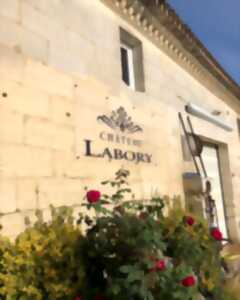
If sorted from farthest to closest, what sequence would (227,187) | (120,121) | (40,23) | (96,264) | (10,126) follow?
(227,187), (120,121), (40,23), (10,126), (96,264)

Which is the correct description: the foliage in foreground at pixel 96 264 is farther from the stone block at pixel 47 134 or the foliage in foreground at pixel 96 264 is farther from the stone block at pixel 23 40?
the stone block at pixel 23 40

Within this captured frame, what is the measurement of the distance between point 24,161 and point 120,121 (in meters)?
1.58

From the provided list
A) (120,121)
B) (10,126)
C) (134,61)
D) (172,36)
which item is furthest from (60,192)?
(172,36)

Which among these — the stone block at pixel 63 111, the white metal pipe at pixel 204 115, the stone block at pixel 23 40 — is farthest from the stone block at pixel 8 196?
the white metal pipe at pixel 204 115

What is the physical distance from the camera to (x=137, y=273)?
2424mm

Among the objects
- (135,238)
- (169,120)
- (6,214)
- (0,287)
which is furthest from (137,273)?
(169,120)

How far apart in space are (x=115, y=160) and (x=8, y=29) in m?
1.79

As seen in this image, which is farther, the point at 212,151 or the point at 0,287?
the point at 212,151

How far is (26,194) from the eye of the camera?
301 centimetres

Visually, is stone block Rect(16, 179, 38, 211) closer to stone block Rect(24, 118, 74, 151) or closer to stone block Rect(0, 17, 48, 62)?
stone block Rect(24, 118, 74, 151)

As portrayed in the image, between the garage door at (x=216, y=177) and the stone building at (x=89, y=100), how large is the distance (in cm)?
95

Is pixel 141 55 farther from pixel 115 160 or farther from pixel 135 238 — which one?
pixel 135 238

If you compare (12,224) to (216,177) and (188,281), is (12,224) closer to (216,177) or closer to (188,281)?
(188,281)

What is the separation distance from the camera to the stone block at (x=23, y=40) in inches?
120
